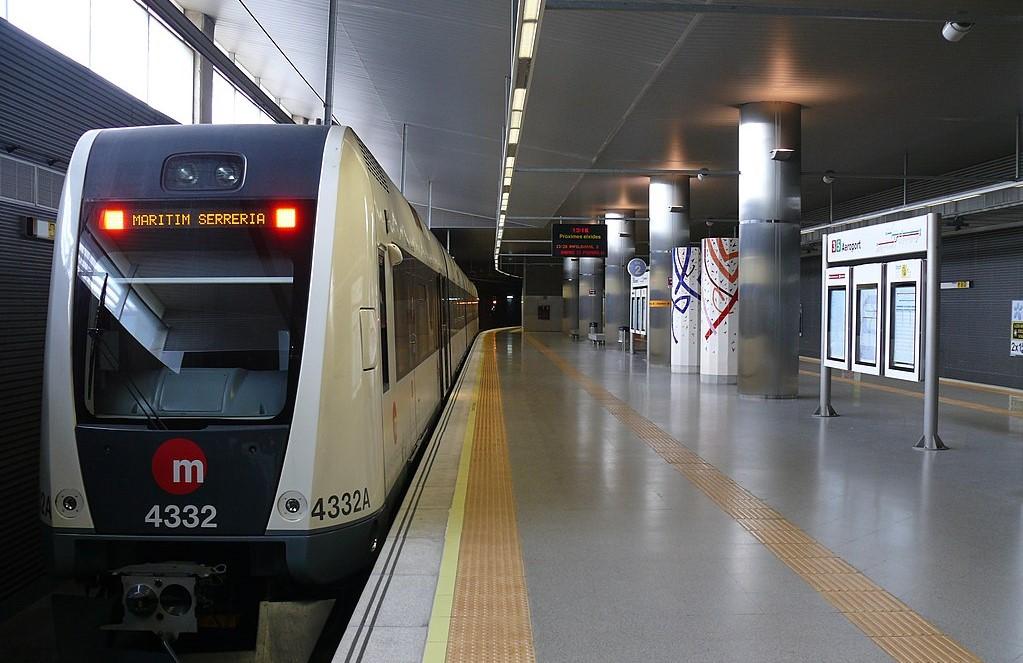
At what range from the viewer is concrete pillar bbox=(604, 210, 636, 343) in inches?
1320

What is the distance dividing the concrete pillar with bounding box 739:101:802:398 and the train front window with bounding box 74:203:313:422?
1141 cm

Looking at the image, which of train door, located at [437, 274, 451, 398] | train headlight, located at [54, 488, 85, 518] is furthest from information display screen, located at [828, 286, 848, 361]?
train headlight, located at [54, 488, 85, 518]

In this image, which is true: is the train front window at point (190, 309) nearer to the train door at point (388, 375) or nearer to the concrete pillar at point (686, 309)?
the train door at point (388, 375)

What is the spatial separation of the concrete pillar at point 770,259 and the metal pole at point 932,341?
4.68m

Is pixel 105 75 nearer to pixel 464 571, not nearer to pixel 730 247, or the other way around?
pixel 464 571

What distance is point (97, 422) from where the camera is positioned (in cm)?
485

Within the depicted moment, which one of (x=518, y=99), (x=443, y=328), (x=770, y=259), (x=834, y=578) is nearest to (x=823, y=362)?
(x=770, y=259)

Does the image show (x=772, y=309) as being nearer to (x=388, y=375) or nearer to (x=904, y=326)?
(x=904, y=326)

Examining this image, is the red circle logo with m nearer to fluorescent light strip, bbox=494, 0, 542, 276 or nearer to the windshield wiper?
the windshield wiper

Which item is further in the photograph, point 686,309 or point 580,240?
point 580,240

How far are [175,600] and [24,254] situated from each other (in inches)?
164

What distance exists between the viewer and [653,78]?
1284cm

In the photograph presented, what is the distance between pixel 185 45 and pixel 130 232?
815 centimetres

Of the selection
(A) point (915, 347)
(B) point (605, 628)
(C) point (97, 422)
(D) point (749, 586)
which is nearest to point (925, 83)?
(A) point (915, 347)
